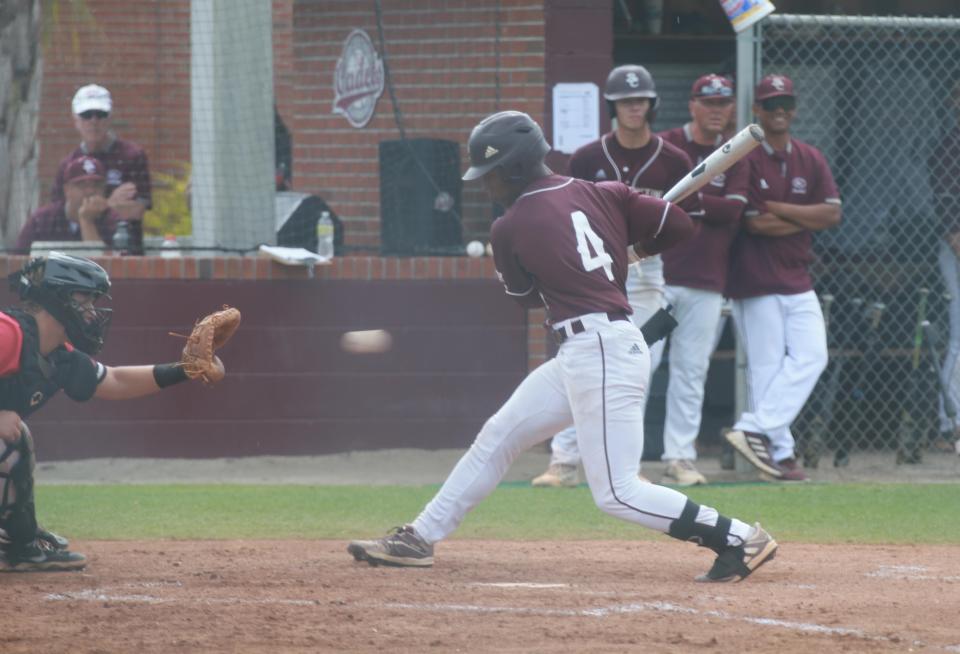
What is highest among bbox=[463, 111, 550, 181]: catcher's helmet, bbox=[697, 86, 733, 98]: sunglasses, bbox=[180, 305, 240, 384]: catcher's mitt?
bbox=[697, 86, 733, 98]: sunglasses

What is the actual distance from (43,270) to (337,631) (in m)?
1.96

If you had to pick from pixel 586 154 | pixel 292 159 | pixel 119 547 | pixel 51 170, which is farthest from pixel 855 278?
pixel 51 170

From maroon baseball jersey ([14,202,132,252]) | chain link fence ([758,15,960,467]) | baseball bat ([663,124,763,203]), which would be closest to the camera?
baseball bat ([663,124,763,203])

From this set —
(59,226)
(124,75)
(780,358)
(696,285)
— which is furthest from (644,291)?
(124,75)

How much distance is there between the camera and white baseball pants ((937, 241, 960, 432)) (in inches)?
361

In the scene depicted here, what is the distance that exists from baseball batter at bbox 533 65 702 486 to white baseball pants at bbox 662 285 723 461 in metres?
0.31

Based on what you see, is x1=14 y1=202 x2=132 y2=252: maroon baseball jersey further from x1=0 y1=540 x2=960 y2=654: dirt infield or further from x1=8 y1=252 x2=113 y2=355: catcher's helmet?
x1=8 y1=252 x2=113 y2=355: catcher's helmet

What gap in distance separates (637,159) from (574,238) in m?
2.71

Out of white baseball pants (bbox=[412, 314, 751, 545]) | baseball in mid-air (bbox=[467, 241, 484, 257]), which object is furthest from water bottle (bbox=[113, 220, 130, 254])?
white baseball pants (bbox=[412, 314, 751, 545])

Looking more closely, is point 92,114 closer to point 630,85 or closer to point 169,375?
point 630,85

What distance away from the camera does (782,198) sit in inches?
332

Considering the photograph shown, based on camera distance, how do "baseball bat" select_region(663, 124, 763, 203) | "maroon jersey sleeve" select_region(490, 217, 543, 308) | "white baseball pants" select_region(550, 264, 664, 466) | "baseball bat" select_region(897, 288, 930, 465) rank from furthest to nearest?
1. "baseball bat" select_region(897, 288, 930, 465)
2. "white baseball pants" select_region(550, 264, 664, 466)
3. "baseball bat" select_region(663, 124, 763, 203)
4. "maroon jersey sleeve" select_region(490, 217, 543, 308)

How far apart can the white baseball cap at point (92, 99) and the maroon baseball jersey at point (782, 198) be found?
4238mm

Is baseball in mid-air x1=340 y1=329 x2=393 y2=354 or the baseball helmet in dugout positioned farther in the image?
baseball in mid-air x1=340 y1=329 x2=393 y2=354
